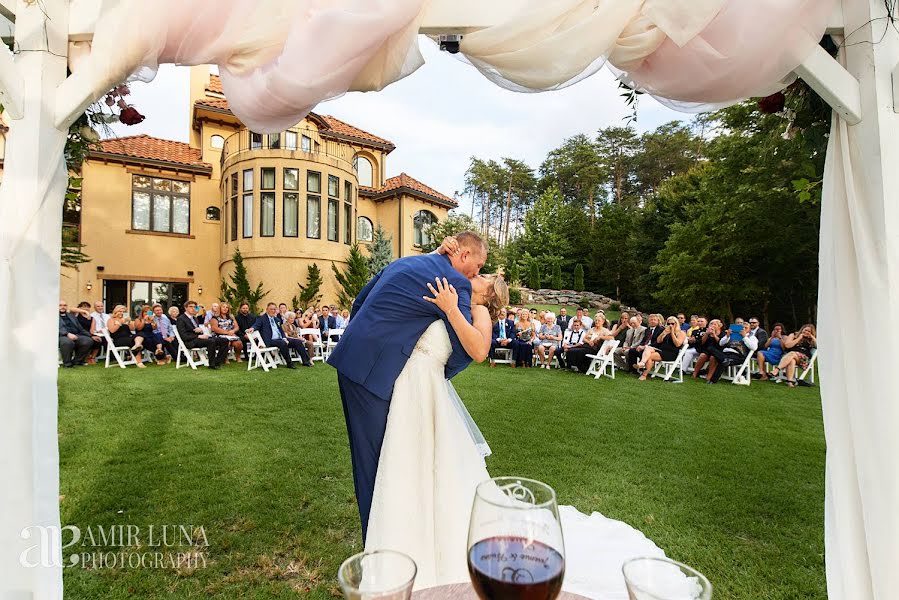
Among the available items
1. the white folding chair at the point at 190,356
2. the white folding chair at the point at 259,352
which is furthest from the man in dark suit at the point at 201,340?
the white folding chair at the point at 259,352

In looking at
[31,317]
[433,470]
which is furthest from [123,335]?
[433,470]

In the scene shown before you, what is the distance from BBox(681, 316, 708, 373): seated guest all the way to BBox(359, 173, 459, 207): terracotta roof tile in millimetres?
16975

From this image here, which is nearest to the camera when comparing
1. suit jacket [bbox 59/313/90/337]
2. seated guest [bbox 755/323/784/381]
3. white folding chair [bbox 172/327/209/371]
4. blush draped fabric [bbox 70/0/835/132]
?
blush draped fabric [bbox 70/0/835/132]

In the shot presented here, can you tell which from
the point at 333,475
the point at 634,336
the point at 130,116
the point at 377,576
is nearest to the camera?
the point at 377,576

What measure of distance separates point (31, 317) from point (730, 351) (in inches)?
507

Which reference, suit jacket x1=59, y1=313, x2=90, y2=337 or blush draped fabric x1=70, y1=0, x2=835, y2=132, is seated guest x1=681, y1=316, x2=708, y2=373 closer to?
blush draped fabric x1=70, y1=0, x2=835, y2=132

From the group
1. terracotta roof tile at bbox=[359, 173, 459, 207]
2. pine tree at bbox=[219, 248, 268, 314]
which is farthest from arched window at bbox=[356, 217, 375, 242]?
pine tree at bbox=[219, 248, 268, 314]

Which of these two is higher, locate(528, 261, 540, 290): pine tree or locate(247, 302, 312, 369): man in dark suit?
locate(528, 261, 540, 290): pine tree

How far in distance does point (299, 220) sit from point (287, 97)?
20423 millimetres

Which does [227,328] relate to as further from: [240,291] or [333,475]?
[333,475]

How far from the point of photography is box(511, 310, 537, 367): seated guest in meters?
13.4

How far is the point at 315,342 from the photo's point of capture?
565 inches

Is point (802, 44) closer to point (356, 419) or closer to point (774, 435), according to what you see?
point (356, 419)

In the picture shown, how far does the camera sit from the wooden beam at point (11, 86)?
2180mm
